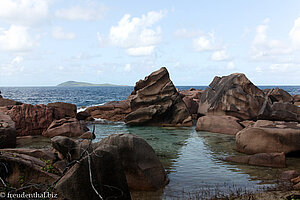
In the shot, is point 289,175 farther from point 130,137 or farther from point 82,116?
point 82,116

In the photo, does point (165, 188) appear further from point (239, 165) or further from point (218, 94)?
point (218, 94)

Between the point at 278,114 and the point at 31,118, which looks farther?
the point at 31,118

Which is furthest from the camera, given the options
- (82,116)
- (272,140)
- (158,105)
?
(82,116)

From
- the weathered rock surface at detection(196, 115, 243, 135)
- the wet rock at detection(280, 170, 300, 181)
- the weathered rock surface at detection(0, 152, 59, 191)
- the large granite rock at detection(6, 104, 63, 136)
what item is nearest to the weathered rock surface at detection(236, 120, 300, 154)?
the wet rock at detection(280, 170, 300, 181)

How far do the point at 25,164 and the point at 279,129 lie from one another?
1112 centimetres

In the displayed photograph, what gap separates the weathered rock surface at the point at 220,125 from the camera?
64.8 feet

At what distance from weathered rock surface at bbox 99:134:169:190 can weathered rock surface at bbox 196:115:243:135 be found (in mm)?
11313

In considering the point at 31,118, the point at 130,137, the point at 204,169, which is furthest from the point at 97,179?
the point at 31,118

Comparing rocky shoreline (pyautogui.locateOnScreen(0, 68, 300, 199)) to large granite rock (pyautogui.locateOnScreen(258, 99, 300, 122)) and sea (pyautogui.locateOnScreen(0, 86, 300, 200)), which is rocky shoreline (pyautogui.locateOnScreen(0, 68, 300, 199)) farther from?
sea (pyautogui.locateOnScreen(0, 86, 300, 200))

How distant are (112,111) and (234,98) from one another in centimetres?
1245

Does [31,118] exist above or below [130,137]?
below

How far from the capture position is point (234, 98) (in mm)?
23703

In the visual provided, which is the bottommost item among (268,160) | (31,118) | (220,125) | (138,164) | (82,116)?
(82,116)

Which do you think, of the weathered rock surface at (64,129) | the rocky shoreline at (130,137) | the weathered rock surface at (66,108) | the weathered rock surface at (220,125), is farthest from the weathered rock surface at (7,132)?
the weathered rock surface at (220,125)
